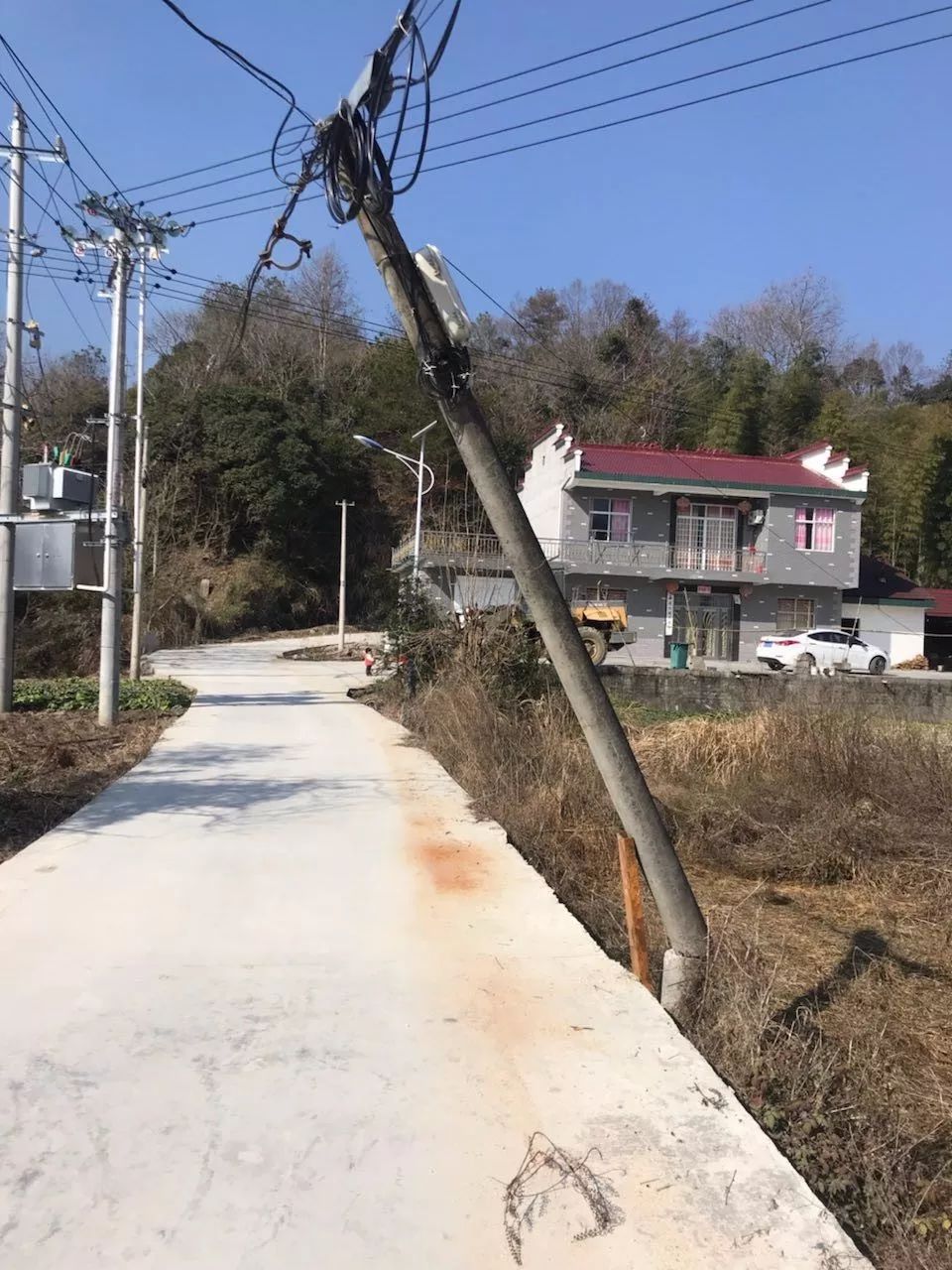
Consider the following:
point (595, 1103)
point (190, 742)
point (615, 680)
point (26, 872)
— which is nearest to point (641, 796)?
point (595, 1103)

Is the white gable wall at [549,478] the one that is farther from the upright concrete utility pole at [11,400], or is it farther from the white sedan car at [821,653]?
the upright concrete utility pole at [11,400]

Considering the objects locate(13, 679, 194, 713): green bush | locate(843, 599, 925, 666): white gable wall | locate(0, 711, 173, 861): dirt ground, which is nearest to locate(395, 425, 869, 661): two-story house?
locate(843, 599, 925, 666): white gable wall

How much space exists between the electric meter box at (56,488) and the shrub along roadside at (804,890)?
579 cm

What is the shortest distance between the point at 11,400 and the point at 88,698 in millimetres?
4809

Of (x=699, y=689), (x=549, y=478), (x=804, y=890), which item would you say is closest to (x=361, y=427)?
(x=549, y=478)

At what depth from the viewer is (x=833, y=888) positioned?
8414mm

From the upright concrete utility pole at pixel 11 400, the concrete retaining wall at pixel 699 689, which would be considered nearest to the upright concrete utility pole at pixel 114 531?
the upright concrete utility pole at pixel 11 400

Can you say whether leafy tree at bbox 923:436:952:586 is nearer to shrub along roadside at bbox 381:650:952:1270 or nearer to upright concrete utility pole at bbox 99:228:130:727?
shrub along roadside at bbox 381:650:952:1270

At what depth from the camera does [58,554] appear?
1423cm

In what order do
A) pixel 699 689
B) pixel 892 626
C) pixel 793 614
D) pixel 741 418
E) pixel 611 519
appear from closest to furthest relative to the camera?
pixel 699 689, pixel 611 519, pixel 793 614, pixel 892 626, pixel 741 418

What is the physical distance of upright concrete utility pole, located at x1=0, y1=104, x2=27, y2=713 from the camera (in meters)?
14.5

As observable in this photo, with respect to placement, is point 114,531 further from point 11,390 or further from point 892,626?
point 892,626

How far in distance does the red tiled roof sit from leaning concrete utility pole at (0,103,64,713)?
905 inches

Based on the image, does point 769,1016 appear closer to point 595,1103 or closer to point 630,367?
point 595,1103
